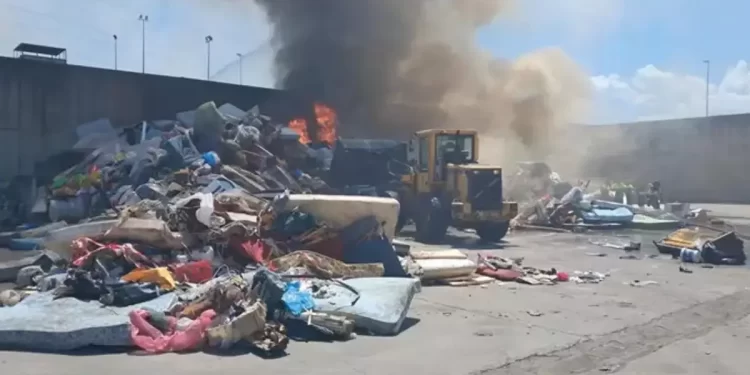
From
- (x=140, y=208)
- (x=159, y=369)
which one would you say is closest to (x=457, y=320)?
(x=159, y=369)

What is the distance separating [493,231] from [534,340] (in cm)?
1017

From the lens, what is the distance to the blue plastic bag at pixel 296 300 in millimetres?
7660

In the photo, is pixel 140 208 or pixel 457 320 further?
pixel 140 208

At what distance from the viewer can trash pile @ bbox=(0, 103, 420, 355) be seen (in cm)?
696

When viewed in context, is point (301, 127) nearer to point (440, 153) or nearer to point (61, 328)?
point (440, 153)

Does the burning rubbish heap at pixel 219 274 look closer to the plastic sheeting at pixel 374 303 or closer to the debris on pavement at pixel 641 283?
the plastic sheeting at pixel 374 303

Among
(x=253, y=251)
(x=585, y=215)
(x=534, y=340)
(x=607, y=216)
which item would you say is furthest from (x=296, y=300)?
(x=607, y=216)

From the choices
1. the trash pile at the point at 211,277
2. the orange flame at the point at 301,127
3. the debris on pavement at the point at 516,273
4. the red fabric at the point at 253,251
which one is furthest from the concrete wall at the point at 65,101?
the debris on pavement at the point at 516,273

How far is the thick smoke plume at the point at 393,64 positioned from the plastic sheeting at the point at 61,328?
2070cm

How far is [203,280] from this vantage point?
891 cm

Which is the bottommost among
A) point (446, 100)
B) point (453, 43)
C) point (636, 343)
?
point (636, 343)

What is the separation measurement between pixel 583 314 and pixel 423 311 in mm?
1948

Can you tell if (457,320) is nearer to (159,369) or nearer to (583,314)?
(583,314)

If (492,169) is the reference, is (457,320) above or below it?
below
